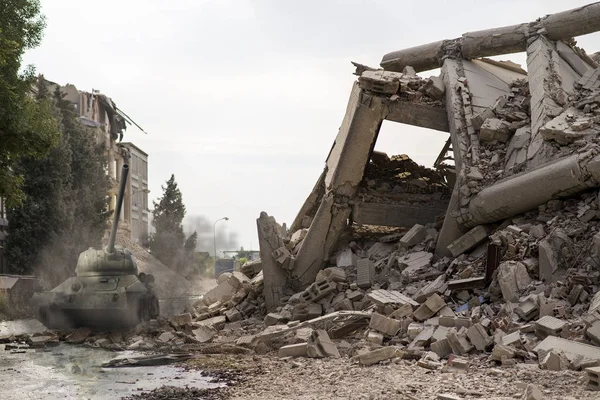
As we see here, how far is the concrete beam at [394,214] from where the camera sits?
16.7m

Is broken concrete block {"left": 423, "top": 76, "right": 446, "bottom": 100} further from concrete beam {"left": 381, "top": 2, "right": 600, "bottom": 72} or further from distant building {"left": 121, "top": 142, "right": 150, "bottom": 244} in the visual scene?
distant building {"left": 121, "top": 142, "right": 150, "bottom": 244}

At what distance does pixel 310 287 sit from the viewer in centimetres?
1555

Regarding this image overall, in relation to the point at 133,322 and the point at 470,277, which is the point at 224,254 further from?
the point at 470,277

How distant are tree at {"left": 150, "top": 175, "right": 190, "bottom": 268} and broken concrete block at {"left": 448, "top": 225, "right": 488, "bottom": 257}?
27293 millimetres

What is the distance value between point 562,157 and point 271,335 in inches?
208

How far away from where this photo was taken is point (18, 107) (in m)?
17.6

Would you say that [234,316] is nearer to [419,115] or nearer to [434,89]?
[419,115]

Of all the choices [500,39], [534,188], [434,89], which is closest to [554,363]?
[534,188]

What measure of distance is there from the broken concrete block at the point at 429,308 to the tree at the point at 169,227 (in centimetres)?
2899

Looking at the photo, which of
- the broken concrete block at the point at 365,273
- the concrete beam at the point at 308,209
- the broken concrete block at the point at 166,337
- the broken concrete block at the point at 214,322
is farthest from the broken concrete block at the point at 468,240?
the broken concrete block at the point at 166,337

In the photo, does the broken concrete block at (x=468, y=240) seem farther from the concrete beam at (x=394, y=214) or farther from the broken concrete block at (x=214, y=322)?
the broken concrete block at (x=214, y=322)

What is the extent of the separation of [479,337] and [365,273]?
4.92 metres

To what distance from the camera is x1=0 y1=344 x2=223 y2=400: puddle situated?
9688 mm

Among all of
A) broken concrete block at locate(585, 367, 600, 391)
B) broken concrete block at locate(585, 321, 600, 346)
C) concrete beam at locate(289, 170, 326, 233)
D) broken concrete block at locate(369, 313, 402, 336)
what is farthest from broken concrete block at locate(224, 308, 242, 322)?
broken concrete block at locate(585, 367, 600, 391)
